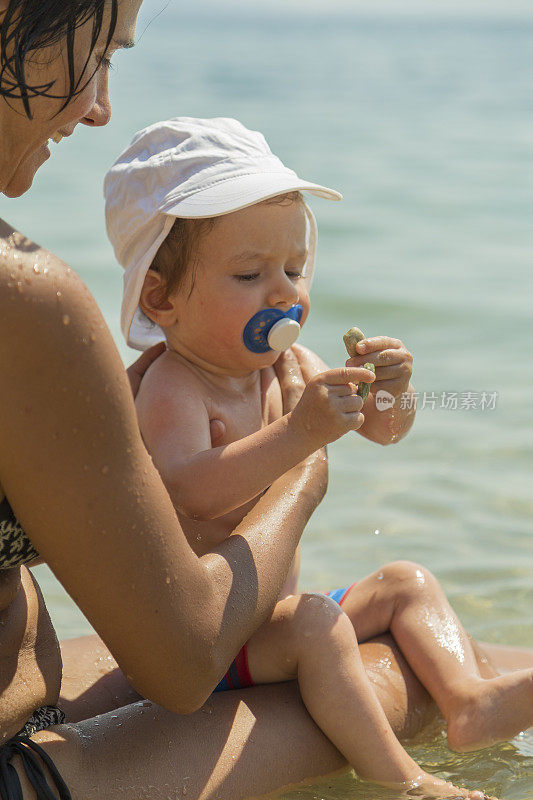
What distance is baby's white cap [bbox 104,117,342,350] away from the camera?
246 centimetres

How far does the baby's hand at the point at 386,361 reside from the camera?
94.0 inches

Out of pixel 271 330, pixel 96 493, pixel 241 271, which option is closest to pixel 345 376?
pixel 271 330

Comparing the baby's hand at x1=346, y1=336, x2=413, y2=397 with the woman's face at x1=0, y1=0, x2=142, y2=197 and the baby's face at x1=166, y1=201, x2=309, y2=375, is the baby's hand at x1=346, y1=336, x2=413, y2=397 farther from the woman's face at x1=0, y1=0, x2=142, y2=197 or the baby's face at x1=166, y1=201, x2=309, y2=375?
the woman's face at x1=0, y1=0, x2=142, y2=197

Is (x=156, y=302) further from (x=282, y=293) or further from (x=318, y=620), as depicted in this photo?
(x=318, y=620)

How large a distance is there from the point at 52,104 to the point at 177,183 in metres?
0.81

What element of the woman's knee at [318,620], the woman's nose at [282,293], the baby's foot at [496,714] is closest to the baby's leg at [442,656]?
→ the baby's foot at [496,714]

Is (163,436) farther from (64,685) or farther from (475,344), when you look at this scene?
(475,344)

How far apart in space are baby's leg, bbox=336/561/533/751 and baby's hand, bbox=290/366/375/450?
61 centimetres

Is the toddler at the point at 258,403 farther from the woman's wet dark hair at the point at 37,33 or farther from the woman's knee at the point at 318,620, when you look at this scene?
the woman's wet dark hair at the point at 37,33

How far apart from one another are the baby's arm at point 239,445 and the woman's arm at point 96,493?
1.25 feet

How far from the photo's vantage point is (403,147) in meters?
12.7

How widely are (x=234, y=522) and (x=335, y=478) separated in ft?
6.89

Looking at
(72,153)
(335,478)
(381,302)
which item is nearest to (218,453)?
(335,478)

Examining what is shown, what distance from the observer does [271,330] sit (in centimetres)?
247
